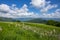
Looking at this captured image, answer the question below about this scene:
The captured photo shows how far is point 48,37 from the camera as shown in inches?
102

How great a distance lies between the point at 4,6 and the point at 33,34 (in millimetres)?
1460

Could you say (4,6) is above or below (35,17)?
above

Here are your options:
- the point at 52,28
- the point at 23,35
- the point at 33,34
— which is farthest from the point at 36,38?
the point at 52,28

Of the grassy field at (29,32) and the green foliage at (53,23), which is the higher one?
the green foliage at (53,23)

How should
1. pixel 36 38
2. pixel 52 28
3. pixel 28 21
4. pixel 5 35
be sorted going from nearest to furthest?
pixel 5 35
pixel 36 38
pixel 52 28
pixel 28 21

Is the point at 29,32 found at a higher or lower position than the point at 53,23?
lower

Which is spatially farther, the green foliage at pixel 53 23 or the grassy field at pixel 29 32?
the green foliage at pixel 53 23

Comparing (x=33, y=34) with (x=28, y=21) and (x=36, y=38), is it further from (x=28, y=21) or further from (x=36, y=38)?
(x=28, y=21)

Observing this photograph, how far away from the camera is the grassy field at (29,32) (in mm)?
2208

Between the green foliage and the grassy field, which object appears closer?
the grassy field

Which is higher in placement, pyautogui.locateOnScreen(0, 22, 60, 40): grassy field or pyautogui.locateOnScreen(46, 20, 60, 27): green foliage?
pyautogui.locateOnScreen(46, 20, 60, 27): green foliage

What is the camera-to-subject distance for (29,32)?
2.56 meters

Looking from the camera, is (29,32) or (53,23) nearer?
(29,32)

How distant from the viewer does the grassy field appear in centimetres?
221
